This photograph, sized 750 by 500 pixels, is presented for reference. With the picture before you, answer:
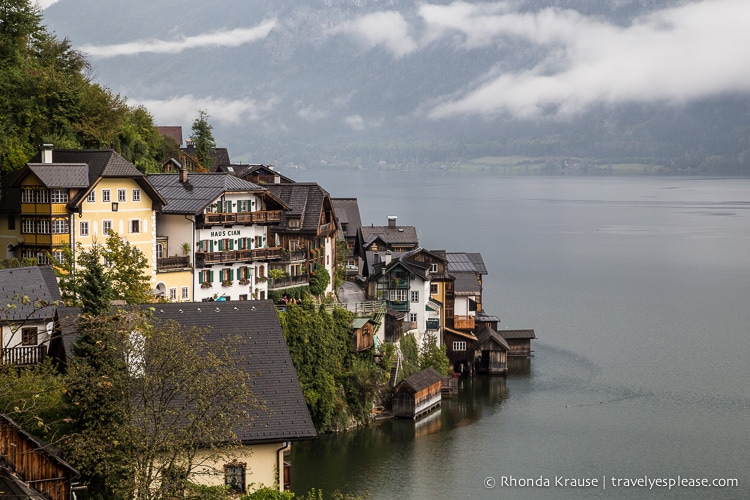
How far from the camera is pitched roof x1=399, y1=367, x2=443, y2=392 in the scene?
59.6 m

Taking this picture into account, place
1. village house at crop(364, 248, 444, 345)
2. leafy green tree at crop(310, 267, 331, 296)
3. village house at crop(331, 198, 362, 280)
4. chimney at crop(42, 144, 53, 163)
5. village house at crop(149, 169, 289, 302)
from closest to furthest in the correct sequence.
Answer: chimney at crop(42, 144, 53, 163)
village house at crop(149, 169, 289, 302)
leafy green tree at crop(310, 267, 331, 296)
village house at crop(364, 248, 444, 345)
village house at crop(331, 198, 362, 280)

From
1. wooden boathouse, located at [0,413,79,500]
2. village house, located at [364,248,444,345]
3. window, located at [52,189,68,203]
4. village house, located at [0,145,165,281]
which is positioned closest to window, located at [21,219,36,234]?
village house, located at [0,145,165,281]

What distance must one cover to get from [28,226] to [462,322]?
31389mm

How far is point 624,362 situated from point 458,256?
14.7 metres

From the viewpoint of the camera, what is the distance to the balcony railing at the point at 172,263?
55000mm

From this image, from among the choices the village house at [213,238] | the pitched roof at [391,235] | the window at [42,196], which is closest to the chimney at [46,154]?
the window at [42,196]

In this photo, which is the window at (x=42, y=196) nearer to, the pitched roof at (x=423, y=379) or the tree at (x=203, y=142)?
the pitched roof at (x=423, y=379)

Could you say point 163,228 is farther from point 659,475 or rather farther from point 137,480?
point 137,480

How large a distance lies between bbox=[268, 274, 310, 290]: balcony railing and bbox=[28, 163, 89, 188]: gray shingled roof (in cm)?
1214

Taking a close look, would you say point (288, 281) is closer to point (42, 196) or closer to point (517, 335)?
point (42, 196)

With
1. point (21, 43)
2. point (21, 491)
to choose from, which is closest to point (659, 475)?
point (21, 491)

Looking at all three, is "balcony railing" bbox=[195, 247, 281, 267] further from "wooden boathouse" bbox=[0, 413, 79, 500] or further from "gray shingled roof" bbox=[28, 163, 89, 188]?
"wooden boathouse" bbox=[0, 413, 79, 500]

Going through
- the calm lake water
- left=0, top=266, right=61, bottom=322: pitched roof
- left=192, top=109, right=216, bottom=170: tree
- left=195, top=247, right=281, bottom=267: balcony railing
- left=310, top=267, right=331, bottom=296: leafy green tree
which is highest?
left=192, top=109, right=216, bottom=170: tree

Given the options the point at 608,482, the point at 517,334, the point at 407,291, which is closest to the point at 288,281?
the point at 407,291
